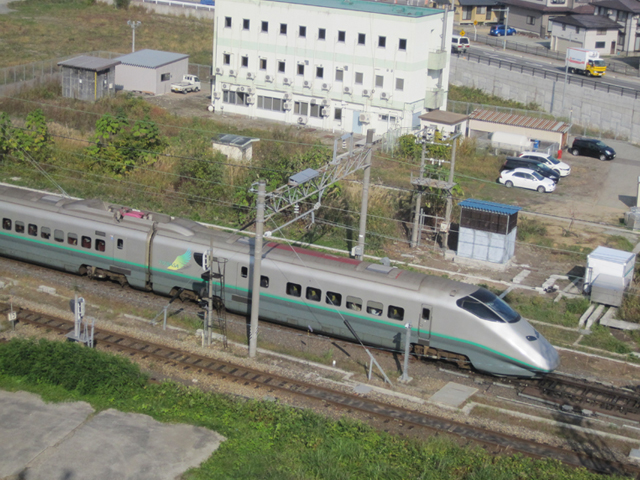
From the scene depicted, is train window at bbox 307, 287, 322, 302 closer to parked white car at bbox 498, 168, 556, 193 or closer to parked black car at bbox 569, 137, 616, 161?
parked white car at bbox 498, 168, 556, 193

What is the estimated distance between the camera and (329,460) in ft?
51.5

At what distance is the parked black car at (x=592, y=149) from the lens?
Result: 4762 centimetres

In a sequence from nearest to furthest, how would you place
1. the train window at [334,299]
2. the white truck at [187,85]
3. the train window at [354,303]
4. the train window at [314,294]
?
the train window at [354,303]
the train window at [334,299]
the train window at [314,294]
the white truck at [187,85]

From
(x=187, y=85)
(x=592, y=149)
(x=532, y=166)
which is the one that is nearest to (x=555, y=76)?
(x=592, y=149)

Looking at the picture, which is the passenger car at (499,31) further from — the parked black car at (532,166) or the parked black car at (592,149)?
the parked black car at (532,166)

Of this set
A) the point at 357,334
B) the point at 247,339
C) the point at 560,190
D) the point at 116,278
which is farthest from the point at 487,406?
the point at 560,190

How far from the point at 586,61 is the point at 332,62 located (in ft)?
82.5

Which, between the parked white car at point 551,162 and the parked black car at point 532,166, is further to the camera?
the parked white car at point 551,162

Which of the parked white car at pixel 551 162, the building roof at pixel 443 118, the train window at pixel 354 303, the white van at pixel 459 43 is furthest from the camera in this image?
the white van at pixel 459 43

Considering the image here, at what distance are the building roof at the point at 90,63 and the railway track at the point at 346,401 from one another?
29.9 meters

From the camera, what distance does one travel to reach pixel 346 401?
18828 millimetres

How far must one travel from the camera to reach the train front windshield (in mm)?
19625

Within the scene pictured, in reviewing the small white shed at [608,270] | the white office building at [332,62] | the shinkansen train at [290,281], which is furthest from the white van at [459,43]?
the shinkansen train at [290,281]

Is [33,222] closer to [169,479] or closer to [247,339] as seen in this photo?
[247,339]
